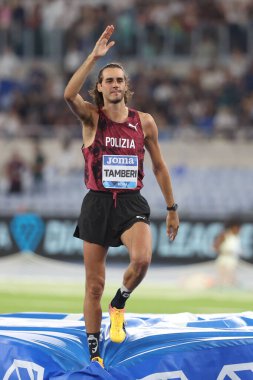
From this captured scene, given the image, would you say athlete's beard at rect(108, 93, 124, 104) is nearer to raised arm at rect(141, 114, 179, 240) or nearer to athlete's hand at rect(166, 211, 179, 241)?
raised arm at rect(141, 114, 179, 240)

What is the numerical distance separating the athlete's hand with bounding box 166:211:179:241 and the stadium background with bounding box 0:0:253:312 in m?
6.78

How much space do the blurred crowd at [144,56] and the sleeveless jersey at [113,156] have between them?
1277 centimetres

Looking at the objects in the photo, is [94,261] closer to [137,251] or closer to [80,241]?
[137,251]

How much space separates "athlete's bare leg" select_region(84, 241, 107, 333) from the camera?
7.68 meters

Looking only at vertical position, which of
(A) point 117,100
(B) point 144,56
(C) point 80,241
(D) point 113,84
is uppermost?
(B) point 144,56

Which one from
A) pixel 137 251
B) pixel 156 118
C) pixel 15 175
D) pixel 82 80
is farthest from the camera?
pixel 156 118

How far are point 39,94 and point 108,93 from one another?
14.5 meters

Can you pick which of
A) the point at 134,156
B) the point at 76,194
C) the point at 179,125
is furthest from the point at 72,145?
the point at 134,156

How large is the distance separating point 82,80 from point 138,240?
1.23 metres

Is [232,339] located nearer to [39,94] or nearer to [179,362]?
[179,362]

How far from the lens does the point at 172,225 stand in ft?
26.6

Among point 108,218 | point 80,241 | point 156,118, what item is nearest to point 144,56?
point 156,118

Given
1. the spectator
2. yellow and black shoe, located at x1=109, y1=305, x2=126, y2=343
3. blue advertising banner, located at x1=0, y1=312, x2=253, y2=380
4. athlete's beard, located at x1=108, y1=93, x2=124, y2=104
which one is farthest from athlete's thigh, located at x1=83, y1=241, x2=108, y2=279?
the spectator

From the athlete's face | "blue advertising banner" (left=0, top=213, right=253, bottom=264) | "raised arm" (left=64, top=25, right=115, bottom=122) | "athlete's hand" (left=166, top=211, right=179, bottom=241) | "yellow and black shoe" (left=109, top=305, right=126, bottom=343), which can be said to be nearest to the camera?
"raised arm" (left=64, top=25, right=115, bottom=122)
